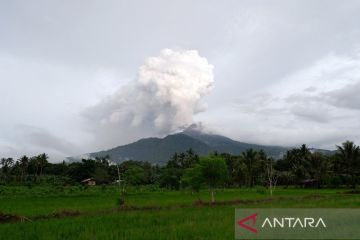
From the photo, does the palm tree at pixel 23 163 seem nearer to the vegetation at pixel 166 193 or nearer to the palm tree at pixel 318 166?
the vegetation at pixel 166 193

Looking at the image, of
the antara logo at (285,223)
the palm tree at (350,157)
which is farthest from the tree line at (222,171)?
the antara logo at (285,223)

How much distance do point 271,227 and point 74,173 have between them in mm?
100660

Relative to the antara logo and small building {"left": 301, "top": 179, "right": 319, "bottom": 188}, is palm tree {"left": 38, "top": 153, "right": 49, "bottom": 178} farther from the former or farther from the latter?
the antara logo

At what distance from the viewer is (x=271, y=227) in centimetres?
1277

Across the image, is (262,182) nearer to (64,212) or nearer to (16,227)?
(64,212)

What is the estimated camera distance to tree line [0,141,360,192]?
4667 centimetres

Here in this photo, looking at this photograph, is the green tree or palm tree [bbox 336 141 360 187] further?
palm tree [bbox 336 141 360 187]

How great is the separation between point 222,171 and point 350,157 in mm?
41031

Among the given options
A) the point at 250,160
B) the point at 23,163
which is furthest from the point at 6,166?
the point at 250,160

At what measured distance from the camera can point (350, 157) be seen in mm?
73062

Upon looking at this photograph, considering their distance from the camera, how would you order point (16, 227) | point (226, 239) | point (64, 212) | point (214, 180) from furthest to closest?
point (214, 180), point (64, 212), point (16, 227), point (226, 239)

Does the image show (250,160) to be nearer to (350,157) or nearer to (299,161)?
(299,161)

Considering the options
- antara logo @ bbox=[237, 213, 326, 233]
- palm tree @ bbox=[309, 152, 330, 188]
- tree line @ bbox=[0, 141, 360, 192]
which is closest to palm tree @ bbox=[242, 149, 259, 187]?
tree line @ bbox=[0, 141, 360, 192]

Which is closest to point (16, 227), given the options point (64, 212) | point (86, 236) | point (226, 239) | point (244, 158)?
point (86, 236)
